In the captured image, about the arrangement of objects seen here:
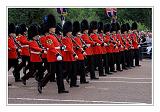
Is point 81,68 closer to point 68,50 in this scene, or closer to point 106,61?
point 68,50

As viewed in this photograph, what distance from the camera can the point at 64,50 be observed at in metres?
10.6

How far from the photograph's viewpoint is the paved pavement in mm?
8992

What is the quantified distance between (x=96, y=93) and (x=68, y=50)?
1.20 meters

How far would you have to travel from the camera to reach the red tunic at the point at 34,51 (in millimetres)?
10930

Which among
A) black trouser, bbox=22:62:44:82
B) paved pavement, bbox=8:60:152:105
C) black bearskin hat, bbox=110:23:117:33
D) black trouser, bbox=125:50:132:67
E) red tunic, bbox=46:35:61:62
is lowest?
paved pavement, bbox=8:60:152:105

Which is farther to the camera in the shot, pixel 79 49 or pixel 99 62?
pixel 99 62

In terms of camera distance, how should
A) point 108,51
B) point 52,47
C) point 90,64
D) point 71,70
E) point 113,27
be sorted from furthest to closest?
point 113,27 → point 108,51 → point 90,64 → point 71,70 → point 52,47

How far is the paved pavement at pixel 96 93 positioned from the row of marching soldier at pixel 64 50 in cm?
29

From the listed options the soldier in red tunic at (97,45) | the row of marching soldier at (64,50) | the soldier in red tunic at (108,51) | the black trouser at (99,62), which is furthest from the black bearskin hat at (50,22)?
the soldier in red tunic at (108,51)


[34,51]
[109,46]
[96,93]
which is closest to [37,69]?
[34,51]

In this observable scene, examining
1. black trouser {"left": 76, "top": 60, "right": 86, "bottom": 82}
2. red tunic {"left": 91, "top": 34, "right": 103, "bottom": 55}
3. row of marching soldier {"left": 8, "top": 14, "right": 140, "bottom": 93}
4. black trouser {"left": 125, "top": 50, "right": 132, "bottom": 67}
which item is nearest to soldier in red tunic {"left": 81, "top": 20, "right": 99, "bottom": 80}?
row of marching soldier {"left": 8, "top": 14, "right": 140, "bottom": 93}

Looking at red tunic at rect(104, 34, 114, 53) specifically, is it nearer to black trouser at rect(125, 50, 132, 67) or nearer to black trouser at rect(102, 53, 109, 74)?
black trouser at rect(102, 53, 109, 74)

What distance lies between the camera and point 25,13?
2812 cm
